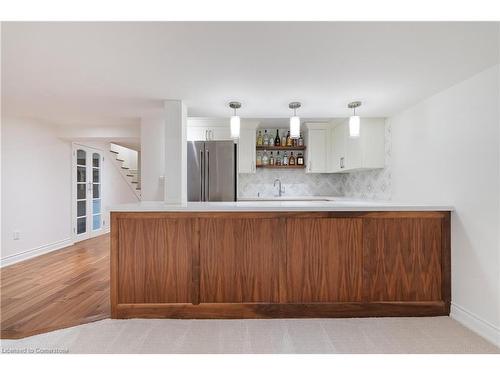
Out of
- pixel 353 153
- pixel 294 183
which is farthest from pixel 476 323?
pixel 294 183

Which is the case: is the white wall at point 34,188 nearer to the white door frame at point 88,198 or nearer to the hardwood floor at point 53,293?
the white door frame at point 88,198

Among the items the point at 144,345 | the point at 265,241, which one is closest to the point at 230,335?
the point at 144,345

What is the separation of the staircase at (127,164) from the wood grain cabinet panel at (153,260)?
16.8 ft

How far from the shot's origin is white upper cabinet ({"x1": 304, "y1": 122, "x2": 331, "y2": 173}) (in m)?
4.59

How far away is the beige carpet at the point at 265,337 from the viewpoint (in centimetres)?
196

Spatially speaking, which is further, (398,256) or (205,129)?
(205,129)

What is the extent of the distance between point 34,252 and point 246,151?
364 cm

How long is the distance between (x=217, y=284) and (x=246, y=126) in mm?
2707

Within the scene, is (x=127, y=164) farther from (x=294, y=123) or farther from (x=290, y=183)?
(x=294, y=123)

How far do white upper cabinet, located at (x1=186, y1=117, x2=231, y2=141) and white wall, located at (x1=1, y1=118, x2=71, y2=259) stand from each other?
2430mm

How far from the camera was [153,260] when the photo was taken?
2389 mm

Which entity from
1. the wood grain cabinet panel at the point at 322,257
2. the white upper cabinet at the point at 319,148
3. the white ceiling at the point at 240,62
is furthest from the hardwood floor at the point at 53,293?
the white upper cabinet at the point at 319,148

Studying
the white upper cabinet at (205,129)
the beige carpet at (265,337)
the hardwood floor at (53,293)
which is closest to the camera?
the beige carpet at (265,337)

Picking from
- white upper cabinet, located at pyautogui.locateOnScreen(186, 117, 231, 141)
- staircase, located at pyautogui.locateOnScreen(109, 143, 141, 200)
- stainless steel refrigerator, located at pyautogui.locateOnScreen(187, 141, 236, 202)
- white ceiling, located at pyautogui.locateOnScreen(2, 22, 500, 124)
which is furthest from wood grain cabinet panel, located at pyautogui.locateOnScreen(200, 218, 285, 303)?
staircase, located at pyautogui.locateOnScreen(109, 143, 141, 200)
